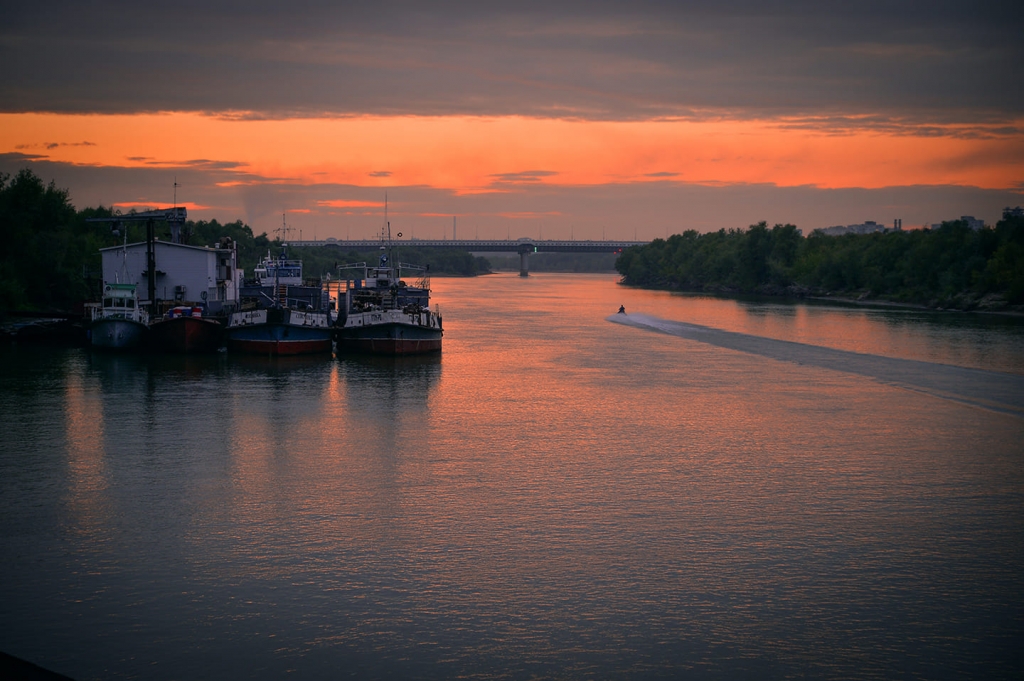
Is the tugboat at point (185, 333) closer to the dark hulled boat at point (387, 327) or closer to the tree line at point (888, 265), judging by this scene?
the dark hulled boat at point (387, 327)

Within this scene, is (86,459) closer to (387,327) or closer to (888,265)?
(387,327)

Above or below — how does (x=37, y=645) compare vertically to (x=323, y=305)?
below

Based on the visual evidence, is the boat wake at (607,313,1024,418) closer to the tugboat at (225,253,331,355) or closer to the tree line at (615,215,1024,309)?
the tugboat at (225,253,331,355)

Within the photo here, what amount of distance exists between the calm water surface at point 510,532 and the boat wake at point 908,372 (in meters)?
0.56

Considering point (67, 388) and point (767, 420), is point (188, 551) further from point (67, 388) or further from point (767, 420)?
point (67, 388)

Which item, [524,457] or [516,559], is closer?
[516,559]

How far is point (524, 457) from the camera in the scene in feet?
89.2

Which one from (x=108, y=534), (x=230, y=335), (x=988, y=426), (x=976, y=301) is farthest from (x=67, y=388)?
(x=976, y=301)

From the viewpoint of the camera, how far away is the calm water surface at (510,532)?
14242 millimetres

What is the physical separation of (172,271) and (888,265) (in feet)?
380

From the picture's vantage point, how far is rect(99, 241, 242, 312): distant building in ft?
197

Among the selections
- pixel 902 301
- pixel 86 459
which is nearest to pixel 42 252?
pixel 86 459

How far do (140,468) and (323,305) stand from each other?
40.8 metres

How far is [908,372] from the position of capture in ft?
159
